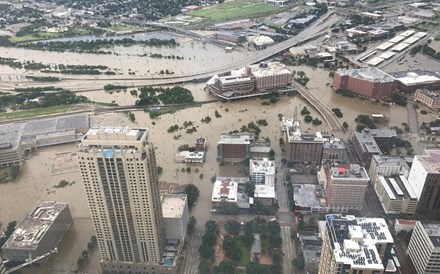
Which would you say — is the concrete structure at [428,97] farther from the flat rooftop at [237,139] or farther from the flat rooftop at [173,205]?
the flat rooftop at [173,205]

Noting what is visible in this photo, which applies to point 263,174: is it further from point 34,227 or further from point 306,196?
point 34,227

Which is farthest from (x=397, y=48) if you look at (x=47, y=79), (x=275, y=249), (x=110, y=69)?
(x=47, y=79)

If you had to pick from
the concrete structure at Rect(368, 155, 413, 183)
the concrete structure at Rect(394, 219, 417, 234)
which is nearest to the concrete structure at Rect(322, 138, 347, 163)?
the concrete structure at Rect(368, 155, 413, 183)

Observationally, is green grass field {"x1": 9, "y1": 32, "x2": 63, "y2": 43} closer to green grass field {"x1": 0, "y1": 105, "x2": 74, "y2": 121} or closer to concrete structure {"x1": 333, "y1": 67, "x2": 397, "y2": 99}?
green grass field {"x1": 0, "y1": 105, "x2": 74, "y2": 121}

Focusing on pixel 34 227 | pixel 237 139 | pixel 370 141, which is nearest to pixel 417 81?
pixel 370 141

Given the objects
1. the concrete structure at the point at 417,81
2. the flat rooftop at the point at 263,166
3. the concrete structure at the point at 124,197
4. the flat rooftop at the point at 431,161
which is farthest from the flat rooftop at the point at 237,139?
the concrete structure at the point at 417,81

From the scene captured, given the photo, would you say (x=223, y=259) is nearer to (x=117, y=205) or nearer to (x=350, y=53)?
(x=117, y=205)
